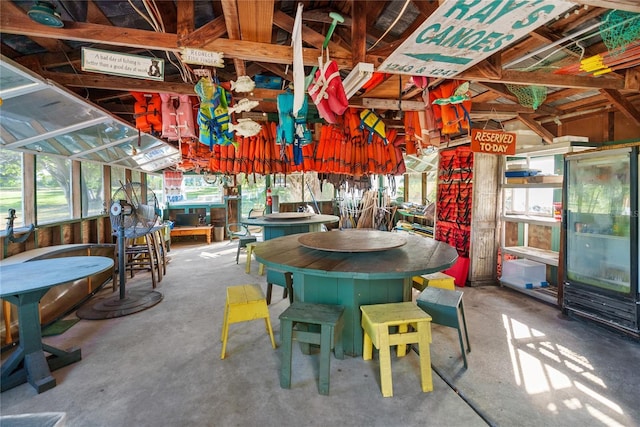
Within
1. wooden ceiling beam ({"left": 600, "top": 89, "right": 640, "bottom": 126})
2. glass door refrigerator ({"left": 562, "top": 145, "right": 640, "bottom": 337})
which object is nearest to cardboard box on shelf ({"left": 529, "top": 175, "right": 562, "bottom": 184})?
glass door refrigerator ({"left": 562, "top": 145, "right": 640, "bottom": 337})

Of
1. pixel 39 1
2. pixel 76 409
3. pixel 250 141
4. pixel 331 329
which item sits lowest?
pixel 76 409

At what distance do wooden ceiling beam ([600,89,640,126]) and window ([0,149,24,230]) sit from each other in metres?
6.87

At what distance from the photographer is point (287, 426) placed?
1919mm

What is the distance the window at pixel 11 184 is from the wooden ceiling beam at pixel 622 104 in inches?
270

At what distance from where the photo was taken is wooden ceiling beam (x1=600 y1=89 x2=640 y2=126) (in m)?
3.41

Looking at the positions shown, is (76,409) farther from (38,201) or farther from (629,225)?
(629,225)

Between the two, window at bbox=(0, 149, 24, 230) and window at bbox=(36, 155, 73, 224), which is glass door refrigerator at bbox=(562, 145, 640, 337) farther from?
window at bbox=(36, 155, 73, 224)

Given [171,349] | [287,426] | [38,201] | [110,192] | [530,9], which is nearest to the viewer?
[530,9]

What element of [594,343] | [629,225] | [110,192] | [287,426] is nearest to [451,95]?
[629,225]

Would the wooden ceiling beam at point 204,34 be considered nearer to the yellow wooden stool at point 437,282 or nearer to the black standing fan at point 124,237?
the black standing fan at point 124,237

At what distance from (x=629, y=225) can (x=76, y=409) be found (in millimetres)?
5353

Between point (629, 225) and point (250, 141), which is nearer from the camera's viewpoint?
point (629, 225)

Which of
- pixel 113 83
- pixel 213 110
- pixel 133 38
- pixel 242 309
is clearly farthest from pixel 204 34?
pixel 242 309

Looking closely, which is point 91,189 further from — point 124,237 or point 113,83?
point 113,83
